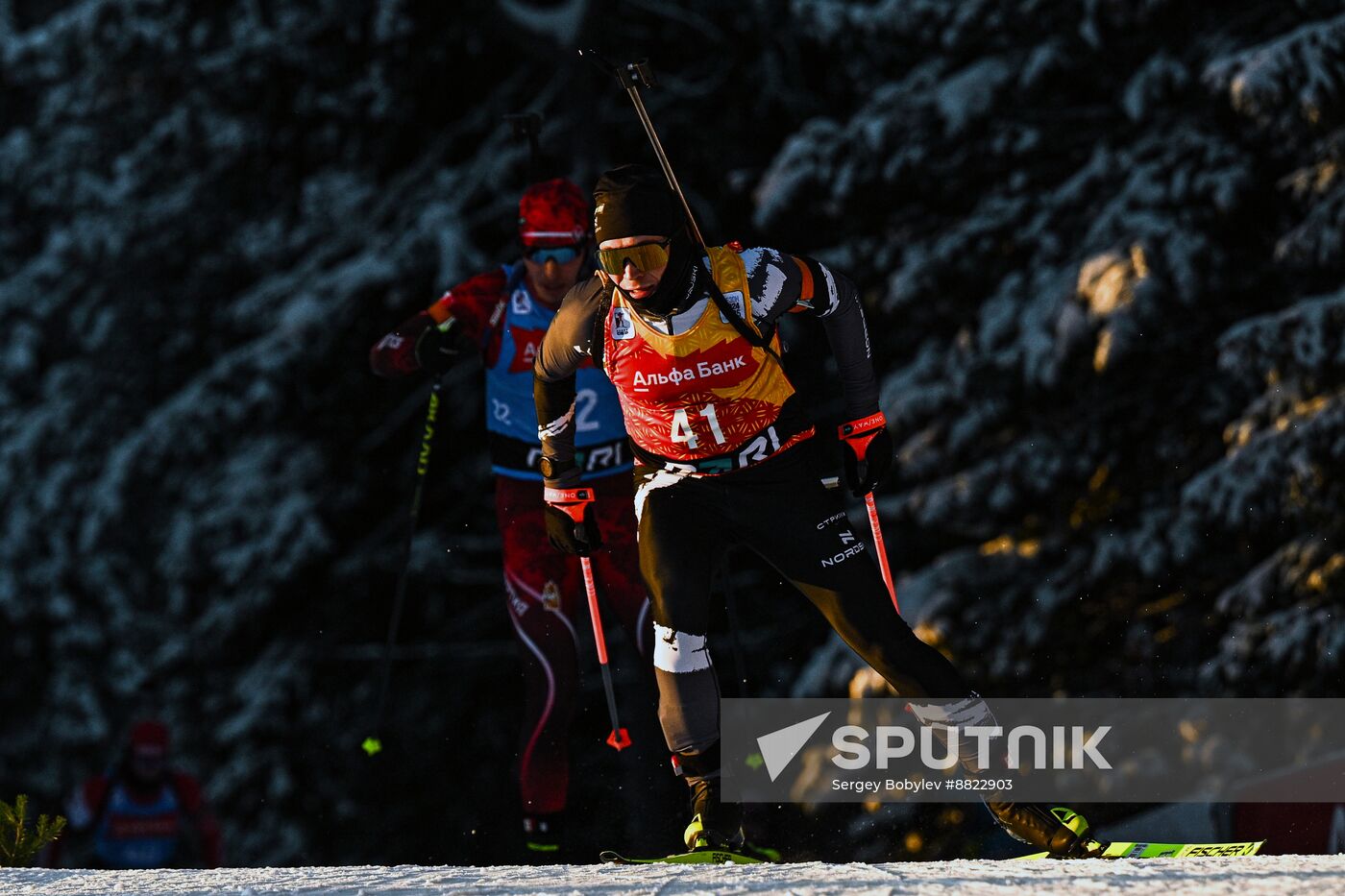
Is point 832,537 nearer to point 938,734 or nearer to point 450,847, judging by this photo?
point 938,734

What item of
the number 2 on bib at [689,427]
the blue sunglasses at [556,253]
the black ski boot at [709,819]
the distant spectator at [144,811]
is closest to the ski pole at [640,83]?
the number 2 on bib at [689,427]

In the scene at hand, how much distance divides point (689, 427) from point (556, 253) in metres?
1.56

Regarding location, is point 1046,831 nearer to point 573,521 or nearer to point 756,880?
point 756,880

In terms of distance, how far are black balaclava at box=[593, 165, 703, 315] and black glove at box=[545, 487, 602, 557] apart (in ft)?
2.89

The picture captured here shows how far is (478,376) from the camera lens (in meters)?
13.4

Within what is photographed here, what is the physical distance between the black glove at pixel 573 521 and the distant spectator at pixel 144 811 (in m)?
6.33

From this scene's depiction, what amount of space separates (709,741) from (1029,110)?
6516 millimetres

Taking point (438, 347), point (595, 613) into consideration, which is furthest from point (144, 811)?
point (595, 613)

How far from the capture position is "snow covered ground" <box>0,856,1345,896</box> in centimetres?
456

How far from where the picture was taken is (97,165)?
16844 millimetres

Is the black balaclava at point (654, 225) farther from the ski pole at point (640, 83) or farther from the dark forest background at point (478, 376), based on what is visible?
the dark forest background at point (478, 376)

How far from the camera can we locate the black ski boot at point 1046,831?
5.46 meters
